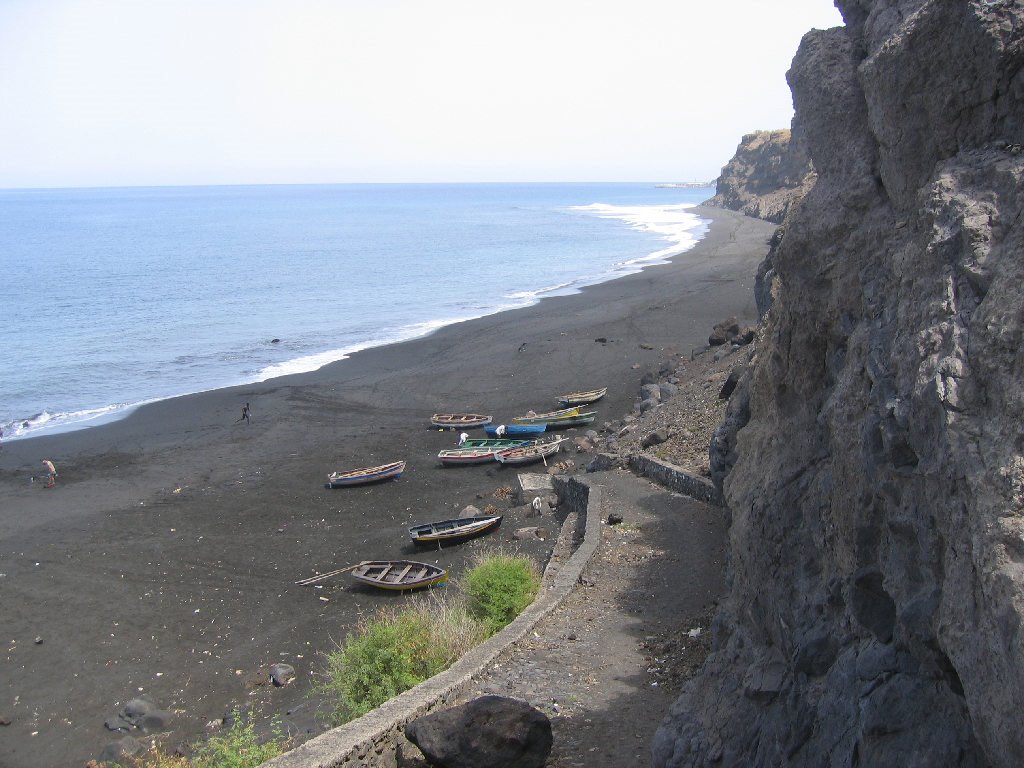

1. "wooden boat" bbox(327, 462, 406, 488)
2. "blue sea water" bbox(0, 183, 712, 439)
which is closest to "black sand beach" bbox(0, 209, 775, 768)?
"wooden boat" bbox(327, 462, 406, 488)

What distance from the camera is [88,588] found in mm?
19562

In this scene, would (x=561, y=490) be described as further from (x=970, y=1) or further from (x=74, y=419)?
(x=74, y=419)

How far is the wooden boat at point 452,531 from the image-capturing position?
20.1m

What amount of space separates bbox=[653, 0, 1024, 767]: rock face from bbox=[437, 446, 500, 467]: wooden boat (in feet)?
60.7

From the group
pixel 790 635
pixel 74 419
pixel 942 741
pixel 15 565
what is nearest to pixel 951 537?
pixel 942 741

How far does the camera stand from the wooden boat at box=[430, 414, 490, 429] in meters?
29.8

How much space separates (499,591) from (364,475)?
1276 cm

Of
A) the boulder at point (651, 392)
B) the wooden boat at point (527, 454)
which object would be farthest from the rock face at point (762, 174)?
the wooden boat at point (527, 454)

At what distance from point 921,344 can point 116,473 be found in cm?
2698

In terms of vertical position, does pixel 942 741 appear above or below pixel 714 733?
above

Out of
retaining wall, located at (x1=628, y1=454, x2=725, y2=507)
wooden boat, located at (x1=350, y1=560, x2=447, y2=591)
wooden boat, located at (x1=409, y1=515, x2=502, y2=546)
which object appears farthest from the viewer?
wooden boat, located at (x1=409, y1=515, x2=502, y2=546)

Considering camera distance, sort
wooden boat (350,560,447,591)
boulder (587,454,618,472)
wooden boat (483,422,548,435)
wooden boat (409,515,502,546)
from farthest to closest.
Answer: wooden boat (483,422,548,435) → wooden boat (409,515,502,546) → boulder (587,454,618,472) → wooden boat (350,560,447,591)

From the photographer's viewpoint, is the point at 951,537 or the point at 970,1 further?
the point at 970,1

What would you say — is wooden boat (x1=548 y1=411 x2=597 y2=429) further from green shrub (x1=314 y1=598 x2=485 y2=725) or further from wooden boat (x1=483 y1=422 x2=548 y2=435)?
green shrub (x1=314 y1=598 x2=485 y2=725)
